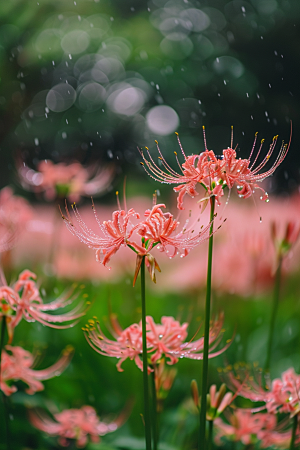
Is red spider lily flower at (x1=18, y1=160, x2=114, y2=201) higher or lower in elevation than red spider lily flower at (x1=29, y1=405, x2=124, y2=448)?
higher

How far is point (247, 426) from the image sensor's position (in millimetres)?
654

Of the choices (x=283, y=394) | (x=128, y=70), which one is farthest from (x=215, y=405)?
(x=128, y=70)

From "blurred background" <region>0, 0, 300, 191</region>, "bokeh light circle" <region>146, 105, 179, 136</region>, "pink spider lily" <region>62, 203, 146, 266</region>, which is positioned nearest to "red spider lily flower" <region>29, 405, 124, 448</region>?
"pink spider lily" <region>62, 203, 146, 266</region>

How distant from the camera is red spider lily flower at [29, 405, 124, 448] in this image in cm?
72

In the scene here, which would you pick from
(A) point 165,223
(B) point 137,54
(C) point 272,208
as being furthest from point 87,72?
(A) point 165,223

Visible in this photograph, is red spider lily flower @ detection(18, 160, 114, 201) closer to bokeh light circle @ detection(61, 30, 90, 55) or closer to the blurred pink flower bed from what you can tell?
the blurred pink flower bed

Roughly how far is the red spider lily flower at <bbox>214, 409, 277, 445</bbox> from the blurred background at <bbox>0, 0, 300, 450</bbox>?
96mm

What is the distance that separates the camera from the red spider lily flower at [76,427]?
2.37 ft

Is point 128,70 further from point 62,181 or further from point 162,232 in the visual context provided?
point 162,232

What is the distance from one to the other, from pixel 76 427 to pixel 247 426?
294mm

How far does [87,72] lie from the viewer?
208 cm

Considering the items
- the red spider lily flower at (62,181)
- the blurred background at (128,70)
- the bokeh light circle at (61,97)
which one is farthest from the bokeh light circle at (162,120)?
the red spider lily flower at (62,181)

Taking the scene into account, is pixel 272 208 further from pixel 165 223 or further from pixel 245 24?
pixel 245 24

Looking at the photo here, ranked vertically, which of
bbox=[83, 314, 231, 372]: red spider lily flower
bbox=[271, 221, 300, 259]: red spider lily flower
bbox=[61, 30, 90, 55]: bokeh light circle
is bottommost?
bbox=[83, 314, 231, 372]: red spider lily flower
